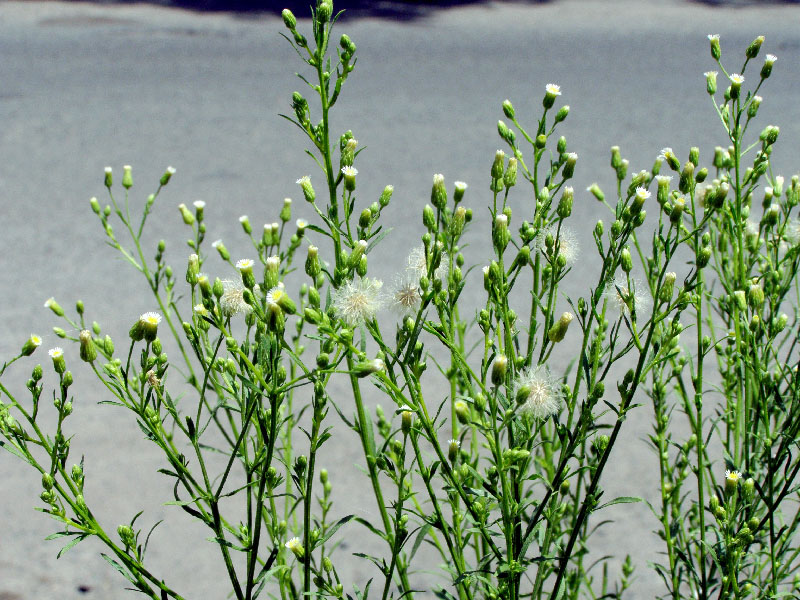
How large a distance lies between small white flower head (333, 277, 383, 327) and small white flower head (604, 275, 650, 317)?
0.45 metres

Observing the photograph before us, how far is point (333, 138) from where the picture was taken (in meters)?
6.56

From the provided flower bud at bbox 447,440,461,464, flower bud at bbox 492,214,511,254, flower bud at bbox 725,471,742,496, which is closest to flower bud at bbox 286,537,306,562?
flower bud at bbox 447,440,461,464

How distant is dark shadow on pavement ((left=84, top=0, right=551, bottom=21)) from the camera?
9898mm

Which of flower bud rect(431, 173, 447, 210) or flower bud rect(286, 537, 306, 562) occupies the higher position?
flower bud rect(431, 173, 447, 210)

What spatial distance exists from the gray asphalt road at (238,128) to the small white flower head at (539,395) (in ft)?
4.97

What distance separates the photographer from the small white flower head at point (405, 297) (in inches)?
68.4

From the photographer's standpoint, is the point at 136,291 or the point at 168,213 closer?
the point at 136,291

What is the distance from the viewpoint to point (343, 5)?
990cm

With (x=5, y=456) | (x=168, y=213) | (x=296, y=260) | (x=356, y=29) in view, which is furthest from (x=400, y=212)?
(x=356, y=29)

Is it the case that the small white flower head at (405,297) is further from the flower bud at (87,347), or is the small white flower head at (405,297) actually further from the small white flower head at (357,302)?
the flower bud at (87,347)

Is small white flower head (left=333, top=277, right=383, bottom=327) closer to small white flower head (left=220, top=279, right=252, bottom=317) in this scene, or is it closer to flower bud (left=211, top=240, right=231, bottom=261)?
small white flower head (left=220, top=279, right=252, bottom=317)

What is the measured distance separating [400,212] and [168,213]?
1.56m

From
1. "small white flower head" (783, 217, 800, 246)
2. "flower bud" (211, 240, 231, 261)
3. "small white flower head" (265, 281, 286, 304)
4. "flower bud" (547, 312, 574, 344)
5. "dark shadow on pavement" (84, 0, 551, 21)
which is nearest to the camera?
"small white flower head" (265, 281, 286, 304)

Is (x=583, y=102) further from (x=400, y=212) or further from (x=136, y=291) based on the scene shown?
(x=136, y=291)
